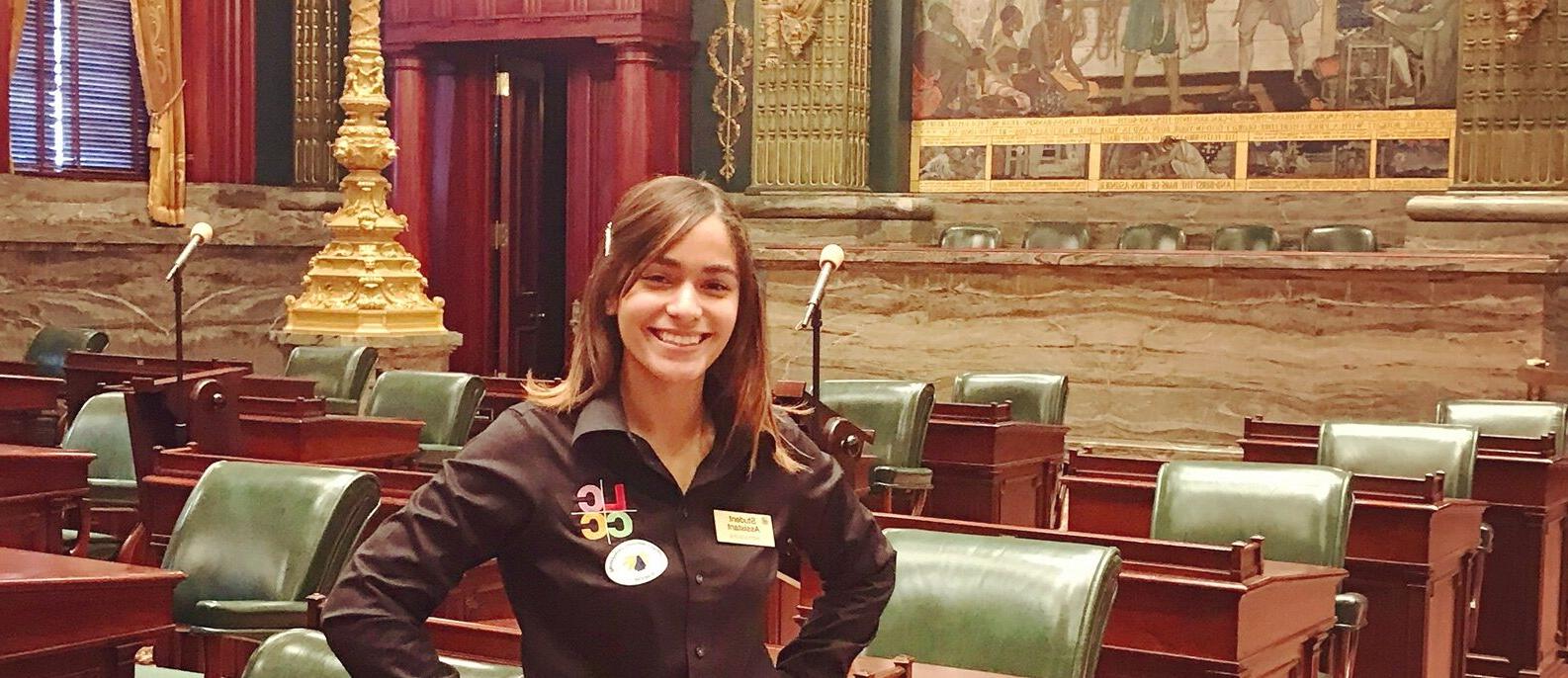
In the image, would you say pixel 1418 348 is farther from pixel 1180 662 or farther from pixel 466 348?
pixel 466 348

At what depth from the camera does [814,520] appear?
2.03m

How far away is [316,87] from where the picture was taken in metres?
12.2

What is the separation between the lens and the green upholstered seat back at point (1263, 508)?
13.3ft

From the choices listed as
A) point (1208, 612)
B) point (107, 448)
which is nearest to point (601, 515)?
point (1208, 612)

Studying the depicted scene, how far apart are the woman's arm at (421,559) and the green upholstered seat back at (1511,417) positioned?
459 centimetres

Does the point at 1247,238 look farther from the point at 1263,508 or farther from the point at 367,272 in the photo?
the point at 1263,508

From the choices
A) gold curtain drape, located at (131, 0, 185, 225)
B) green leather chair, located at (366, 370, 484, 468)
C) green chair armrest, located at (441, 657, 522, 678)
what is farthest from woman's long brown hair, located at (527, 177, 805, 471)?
gold curtain drape, located at (131, 0, 185, 225)

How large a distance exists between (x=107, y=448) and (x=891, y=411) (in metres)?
2.58

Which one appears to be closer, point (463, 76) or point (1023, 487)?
point (1023, 487)

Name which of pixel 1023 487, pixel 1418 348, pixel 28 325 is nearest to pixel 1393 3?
pixel 1418 348

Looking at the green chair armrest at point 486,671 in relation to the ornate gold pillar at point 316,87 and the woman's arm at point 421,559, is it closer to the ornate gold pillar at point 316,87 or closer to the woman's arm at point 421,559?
the woman's arm at point 421,559

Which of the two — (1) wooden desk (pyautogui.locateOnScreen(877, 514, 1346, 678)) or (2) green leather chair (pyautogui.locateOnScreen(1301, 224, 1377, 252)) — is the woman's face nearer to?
(1) wooden desk (pyautogui.locateOnScreen(877, 514, 1346, 678))

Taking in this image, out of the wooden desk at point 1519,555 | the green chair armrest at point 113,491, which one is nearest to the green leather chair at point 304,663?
the green chair armrest at point 113,491

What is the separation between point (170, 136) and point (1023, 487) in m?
7.06
